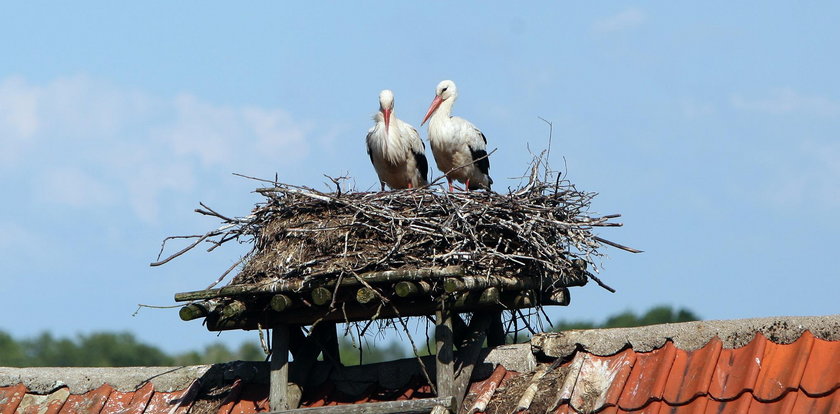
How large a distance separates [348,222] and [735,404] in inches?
95.5

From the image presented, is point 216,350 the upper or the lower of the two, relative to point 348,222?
upper

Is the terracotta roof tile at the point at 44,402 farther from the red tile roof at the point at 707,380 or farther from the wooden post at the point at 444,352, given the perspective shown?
the red tile roof at the point at 707,380

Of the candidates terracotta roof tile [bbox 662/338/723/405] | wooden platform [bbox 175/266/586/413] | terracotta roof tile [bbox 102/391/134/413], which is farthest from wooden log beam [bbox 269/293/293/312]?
terracotta roof tile [bbox 662/338/723/405]

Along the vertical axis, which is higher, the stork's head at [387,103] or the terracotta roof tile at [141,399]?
the stork's head at [387,103]

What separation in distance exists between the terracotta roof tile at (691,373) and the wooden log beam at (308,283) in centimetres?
121

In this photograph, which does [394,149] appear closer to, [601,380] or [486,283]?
[486,283]

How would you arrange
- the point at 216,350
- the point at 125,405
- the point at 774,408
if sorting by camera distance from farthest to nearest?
the point at 216,350 → the point at 125,405 → the point at 774,408

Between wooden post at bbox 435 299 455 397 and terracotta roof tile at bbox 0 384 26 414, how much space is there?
9.26 ft

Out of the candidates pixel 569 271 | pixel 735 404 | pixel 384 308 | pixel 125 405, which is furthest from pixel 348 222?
pixel 735 404

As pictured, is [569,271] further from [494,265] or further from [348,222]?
[348,222]

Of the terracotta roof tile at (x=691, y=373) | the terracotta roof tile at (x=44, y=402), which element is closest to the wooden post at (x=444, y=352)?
the terracotta roof tile at (x=691, y=373)

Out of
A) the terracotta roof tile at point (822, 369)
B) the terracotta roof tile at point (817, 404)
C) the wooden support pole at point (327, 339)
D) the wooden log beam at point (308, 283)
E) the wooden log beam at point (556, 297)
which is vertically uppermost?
the wooden log beam at point (556, 297)

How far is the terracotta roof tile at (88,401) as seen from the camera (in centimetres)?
795

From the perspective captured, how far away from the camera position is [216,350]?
154 ft
